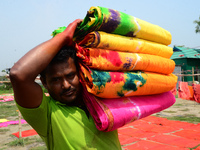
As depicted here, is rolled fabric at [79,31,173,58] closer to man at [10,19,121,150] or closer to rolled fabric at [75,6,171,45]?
rolled fabric at [75,6,171,45]

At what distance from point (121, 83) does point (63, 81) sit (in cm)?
37

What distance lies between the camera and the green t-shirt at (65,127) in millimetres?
1211

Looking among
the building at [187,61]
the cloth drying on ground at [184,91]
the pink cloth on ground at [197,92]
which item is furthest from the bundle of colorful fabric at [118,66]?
the building at [187,61]

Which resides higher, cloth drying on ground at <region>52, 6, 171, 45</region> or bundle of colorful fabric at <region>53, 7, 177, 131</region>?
cloth drying on ground at <region>52, 6, 171, 45</region>

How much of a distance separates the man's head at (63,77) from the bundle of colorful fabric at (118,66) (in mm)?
58

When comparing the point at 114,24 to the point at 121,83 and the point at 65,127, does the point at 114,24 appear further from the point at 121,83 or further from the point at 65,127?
the point at 65,127

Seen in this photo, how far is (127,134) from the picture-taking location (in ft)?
15.1

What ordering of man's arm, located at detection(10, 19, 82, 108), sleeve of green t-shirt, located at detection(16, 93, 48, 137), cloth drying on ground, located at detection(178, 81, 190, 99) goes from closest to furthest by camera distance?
man's arm, located at detection(10, 19, 82, 108)
sleeve of green t-shirt, located at detection(16, 93, 48, 137)
cloth drying on ground, located at detection(178, 81, 190, 99)

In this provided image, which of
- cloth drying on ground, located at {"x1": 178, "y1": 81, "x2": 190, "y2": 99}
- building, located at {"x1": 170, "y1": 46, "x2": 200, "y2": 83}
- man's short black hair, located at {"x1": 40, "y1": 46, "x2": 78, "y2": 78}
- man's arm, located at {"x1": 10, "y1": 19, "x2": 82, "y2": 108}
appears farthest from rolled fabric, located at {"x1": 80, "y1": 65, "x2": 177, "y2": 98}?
building, located at {"x1": 170, "y1": 46, "x2": 200, "y2": 83}

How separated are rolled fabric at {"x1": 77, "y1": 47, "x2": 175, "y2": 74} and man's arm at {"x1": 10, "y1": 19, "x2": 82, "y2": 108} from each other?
16cm

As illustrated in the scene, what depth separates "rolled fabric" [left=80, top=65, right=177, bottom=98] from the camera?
1178 mm

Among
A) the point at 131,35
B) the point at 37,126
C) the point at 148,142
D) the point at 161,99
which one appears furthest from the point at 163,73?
the point at 148,142

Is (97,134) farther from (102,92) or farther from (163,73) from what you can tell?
(163,73)

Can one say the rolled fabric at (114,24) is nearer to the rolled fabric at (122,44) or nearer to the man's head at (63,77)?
the rolled fabric at (122,44)
